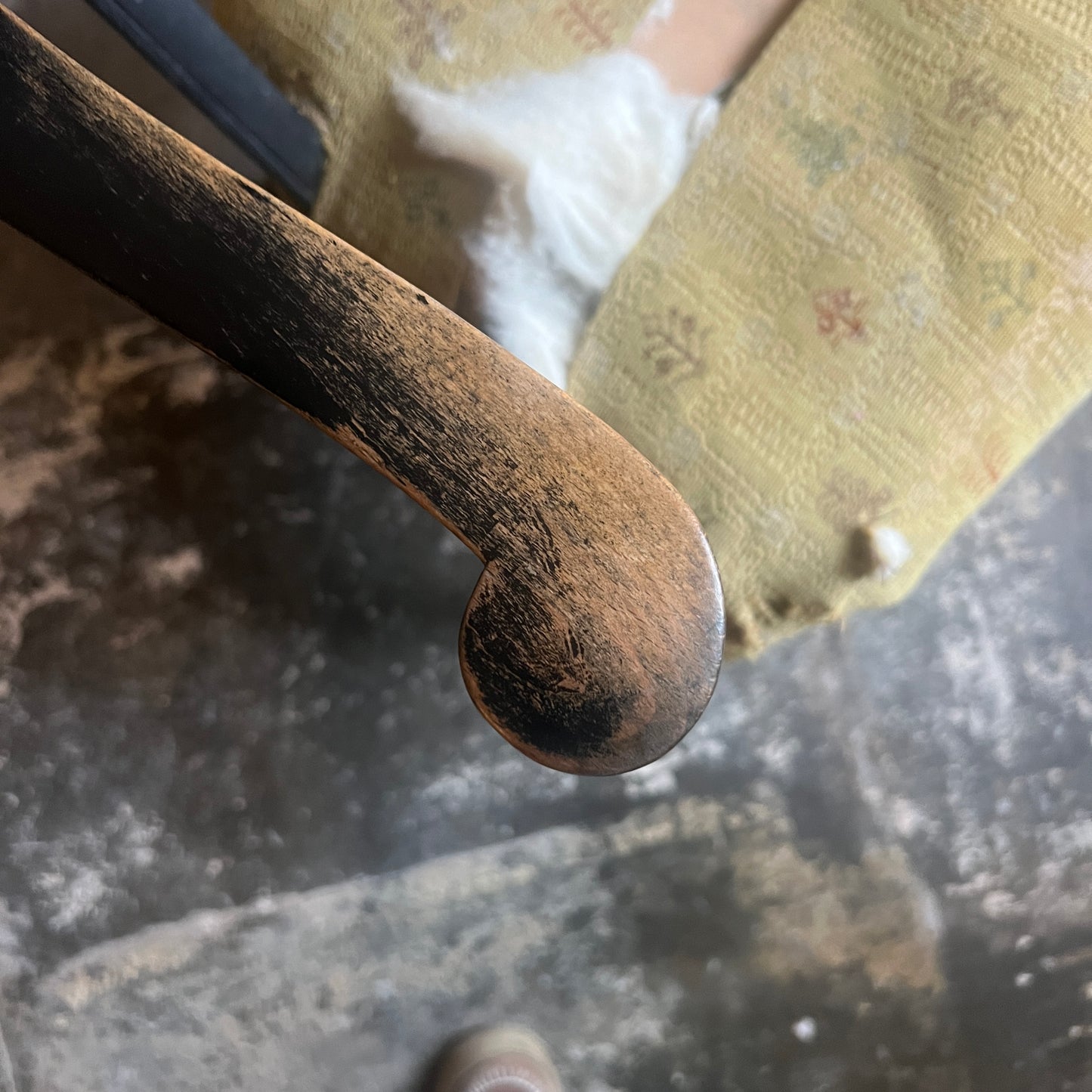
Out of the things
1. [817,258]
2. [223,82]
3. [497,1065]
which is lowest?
[497,1065]

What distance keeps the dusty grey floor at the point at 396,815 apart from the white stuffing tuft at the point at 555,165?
0.44 meters

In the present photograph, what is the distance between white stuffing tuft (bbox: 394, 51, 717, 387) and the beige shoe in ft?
2.45

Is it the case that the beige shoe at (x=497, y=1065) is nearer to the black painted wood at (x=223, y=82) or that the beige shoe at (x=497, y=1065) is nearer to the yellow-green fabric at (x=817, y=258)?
the yellow-green fabric at (x=817, y=258)

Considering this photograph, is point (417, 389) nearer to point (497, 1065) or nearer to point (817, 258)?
point (817, 258)

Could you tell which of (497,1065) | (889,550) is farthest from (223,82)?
(497,1065)

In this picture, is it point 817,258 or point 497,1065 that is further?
point 497,1065

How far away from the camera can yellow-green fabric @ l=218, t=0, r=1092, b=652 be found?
454 mm

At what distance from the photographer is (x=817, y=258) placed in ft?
1.59

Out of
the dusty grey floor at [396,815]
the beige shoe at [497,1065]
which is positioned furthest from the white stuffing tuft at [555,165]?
the beige shoe at [497,1065]

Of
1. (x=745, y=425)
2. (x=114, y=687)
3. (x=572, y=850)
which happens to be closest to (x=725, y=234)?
(x=745, y=425)

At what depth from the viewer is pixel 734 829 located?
901 mm

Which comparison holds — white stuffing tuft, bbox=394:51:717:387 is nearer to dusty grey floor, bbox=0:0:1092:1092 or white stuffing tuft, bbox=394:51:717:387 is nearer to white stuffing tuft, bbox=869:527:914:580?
white stuffing tuft, bbox=869:527:914:580

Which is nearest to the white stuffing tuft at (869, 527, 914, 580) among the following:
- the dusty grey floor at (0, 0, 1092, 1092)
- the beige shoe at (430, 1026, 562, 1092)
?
the dusty grey floor at (0, 0, 1092, 1092)

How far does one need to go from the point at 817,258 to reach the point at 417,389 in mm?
303
